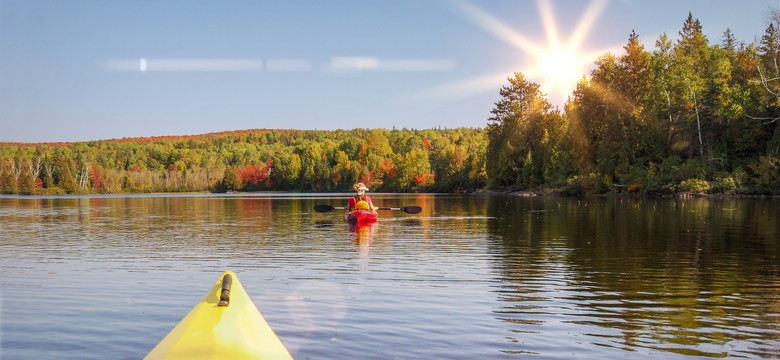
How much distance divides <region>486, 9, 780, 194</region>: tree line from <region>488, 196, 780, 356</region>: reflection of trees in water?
38934 mm

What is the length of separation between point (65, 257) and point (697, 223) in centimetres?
2909

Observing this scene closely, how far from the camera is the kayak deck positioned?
6.38 m

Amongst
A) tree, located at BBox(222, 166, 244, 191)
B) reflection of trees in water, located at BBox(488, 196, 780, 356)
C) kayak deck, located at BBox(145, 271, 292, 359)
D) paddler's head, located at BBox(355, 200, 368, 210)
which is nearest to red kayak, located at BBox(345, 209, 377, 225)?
paddler's head, located at BBox(355, 200, 368, 210)

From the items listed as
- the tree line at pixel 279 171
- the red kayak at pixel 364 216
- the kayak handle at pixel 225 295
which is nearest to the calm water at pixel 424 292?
the kayak handle at pixel 225 295

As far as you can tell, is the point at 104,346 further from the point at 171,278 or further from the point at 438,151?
the point at 438,151

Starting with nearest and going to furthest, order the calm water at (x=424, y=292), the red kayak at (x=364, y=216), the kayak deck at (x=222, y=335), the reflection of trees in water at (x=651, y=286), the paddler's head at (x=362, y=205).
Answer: the kayak deck at (x=222, y=335)
the calm water at (x=424, y=292)
the reflection of trees in water at (x=651, y=286)
the red kayak at (x=364, y=216)
the paddler's head at (x=362, y=205)

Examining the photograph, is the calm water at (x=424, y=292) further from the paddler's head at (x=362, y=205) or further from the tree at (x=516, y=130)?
the tree at (x=516, y=130)

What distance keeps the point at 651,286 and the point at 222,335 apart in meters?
11.0

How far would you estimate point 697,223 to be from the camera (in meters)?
32.8

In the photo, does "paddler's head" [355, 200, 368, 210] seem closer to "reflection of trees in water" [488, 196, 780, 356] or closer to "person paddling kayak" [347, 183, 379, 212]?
"person paddling kayak" [347, 183, 379, 212]

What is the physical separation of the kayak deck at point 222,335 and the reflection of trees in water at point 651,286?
198 inches

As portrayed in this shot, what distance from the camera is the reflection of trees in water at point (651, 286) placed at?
1009cm

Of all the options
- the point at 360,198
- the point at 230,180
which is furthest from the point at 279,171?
the point at 360,198

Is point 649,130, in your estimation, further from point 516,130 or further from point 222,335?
point 222,335
